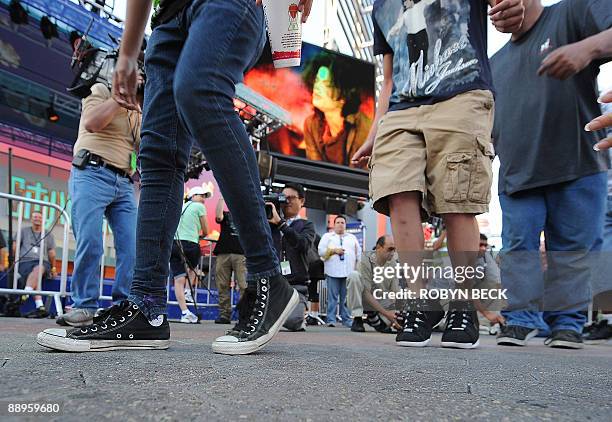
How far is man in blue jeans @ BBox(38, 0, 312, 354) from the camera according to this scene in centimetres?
126

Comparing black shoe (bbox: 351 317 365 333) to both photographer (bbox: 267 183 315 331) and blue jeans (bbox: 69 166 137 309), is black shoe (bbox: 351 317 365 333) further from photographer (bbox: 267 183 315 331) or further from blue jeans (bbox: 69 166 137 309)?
blue jeans (bbox: 69 166 137 309)

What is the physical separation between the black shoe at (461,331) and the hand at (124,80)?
1288 millimetres

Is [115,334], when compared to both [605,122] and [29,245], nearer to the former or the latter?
[605,122]

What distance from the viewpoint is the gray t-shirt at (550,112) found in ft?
7.76

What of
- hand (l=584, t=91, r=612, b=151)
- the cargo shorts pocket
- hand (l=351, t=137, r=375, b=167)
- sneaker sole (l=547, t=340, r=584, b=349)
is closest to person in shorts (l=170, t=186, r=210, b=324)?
hand (l=351, t=137, r=375, b=167)

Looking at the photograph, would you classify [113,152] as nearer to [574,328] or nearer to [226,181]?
[226,181]

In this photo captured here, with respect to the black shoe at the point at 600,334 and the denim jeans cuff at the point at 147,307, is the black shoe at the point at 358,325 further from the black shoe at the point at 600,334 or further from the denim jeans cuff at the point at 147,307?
the denim jeans cuff at the point at 147,307

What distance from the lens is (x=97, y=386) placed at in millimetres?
677

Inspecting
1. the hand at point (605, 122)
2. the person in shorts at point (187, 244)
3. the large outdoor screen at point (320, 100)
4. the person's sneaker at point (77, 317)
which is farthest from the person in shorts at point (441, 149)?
the large outdoor screen at point (320, 100)

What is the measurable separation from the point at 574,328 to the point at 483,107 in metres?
1.10

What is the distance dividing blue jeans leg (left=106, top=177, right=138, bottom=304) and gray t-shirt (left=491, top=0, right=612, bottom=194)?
189 cm

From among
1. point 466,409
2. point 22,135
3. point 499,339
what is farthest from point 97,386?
point 22,135

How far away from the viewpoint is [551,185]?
2.45m

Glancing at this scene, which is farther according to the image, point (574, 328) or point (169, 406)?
point (574, 328)
